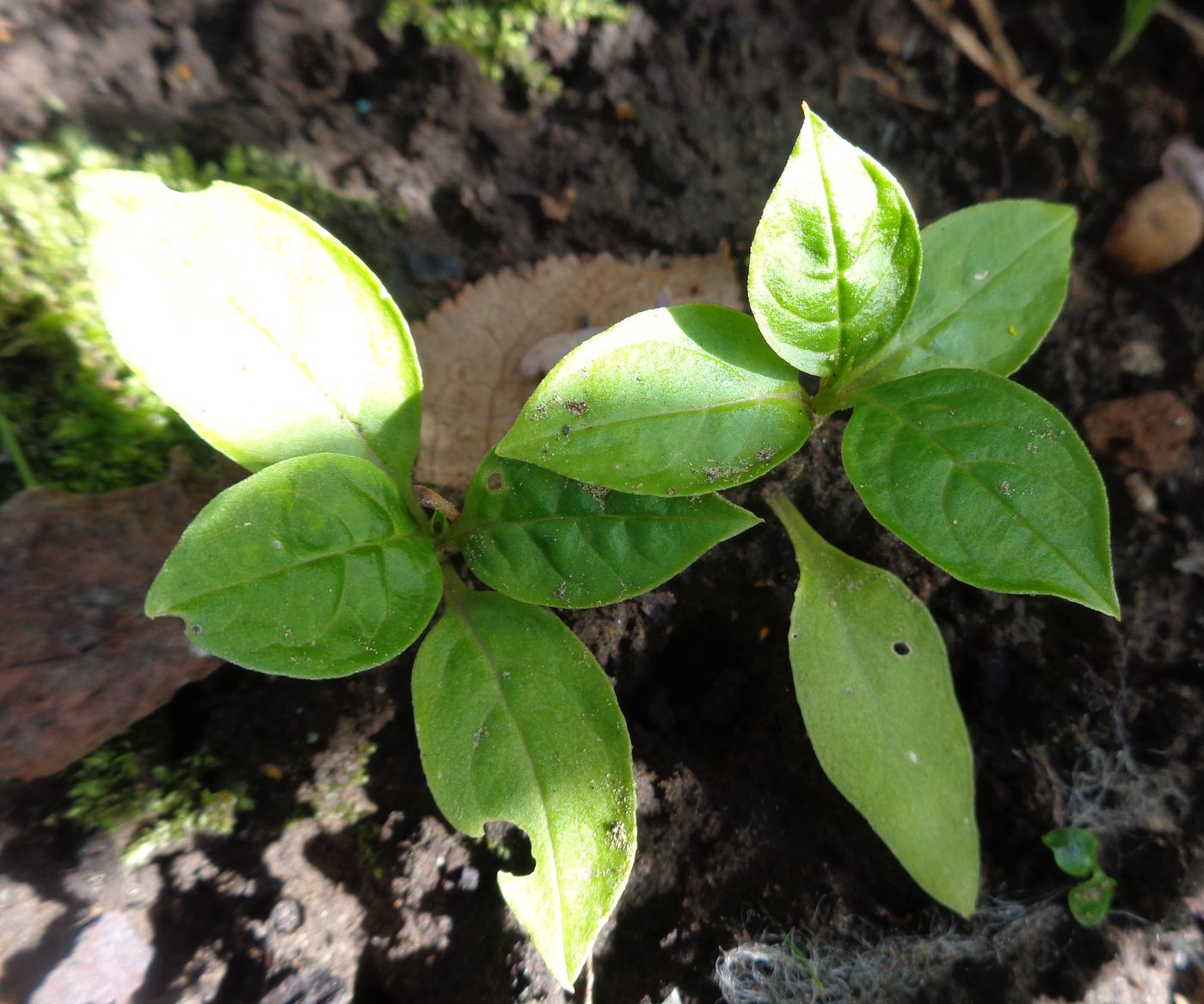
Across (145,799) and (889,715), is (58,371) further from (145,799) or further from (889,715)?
(889,715)

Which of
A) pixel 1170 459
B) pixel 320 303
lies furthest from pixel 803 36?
pixel 320 303

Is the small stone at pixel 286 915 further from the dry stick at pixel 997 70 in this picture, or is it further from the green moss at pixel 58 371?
the dry stick at pixel 997 70

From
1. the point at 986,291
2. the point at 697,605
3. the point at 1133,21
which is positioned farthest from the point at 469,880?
the point at 1133,21

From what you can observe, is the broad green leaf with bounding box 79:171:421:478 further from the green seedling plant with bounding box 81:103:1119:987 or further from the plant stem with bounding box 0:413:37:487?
the plant stem with bounding box 0:413:37:487

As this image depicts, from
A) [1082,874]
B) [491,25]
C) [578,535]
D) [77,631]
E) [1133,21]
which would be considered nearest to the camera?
[578,535]

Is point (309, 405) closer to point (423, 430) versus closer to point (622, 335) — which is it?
point (423, 430)
